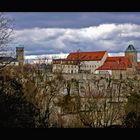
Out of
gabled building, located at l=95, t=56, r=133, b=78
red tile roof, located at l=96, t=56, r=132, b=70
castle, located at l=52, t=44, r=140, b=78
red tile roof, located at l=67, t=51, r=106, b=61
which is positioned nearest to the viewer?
red tile roof, located at l=67, t=51, r=106, b=61

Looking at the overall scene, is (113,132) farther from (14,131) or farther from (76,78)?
(76,78)

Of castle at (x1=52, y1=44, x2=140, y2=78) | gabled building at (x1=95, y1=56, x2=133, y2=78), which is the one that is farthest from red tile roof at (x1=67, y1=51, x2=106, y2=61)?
gabled building at (x1=95, y1=56, x2=133, y2=78)

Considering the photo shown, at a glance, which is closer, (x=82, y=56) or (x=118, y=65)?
(x=82, y=56)

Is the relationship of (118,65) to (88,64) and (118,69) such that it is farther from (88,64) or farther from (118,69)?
(88,64)

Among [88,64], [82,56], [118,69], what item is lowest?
[118,69]

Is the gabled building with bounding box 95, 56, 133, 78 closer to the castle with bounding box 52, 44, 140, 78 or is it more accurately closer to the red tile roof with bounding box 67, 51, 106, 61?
the castle with bounding box 52, 44, 140, 78

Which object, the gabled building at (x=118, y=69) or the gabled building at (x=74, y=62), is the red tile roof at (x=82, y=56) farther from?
the gabled building at (x=118, y=69)

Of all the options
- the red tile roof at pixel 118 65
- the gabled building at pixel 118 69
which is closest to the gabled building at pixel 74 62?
the gabled building at pixel 118 69

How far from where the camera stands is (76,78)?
10.4 metres

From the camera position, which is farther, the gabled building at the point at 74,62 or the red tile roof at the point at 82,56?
the gabled building at the point at 74,62

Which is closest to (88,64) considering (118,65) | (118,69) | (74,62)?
Result: (118,69)

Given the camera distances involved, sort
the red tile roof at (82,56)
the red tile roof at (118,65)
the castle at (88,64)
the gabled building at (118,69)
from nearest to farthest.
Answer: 1. the red tile roof at (82,56)
2. the castle at (88,64)
3. the gabled building at (118,69)
4. the red tile roof at (118,65)
